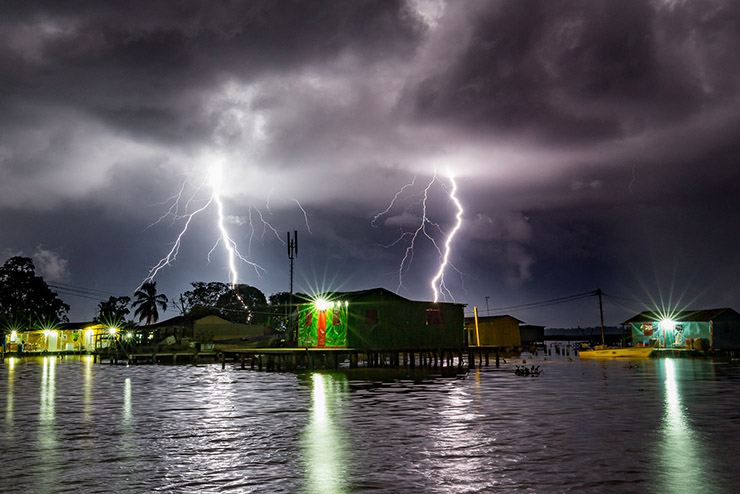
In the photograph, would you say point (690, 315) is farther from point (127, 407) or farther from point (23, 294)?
point (23, 294)

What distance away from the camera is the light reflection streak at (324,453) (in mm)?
9711

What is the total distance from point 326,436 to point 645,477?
7.12 meters

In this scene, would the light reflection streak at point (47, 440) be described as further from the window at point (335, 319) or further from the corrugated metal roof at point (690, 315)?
the corrugated metal roof at point (690, 315)

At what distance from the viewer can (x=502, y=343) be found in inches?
3701

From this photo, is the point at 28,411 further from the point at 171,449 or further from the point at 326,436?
the point at 326,436

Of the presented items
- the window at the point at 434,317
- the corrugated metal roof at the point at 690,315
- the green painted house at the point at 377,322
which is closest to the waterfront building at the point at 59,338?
the green painted house at the point at 377,322

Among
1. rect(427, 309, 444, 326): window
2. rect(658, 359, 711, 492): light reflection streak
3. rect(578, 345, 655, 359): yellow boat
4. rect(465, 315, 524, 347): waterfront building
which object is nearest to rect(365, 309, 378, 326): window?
rect(427, 309, 444, 326): window

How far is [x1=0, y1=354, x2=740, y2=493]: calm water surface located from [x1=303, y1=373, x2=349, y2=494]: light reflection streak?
0.13 ft

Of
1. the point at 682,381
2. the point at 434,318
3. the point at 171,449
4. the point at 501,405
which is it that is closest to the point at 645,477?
the point at 171,449

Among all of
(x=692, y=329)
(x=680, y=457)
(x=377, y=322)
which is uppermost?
(x=377, y=322)

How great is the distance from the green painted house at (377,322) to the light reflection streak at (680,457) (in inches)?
1136

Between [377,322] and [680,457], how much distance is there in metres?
34.8

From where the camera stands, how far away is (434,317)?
159ft

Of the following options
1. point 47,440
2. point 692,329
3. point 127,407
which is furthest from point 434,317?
point 47,440
